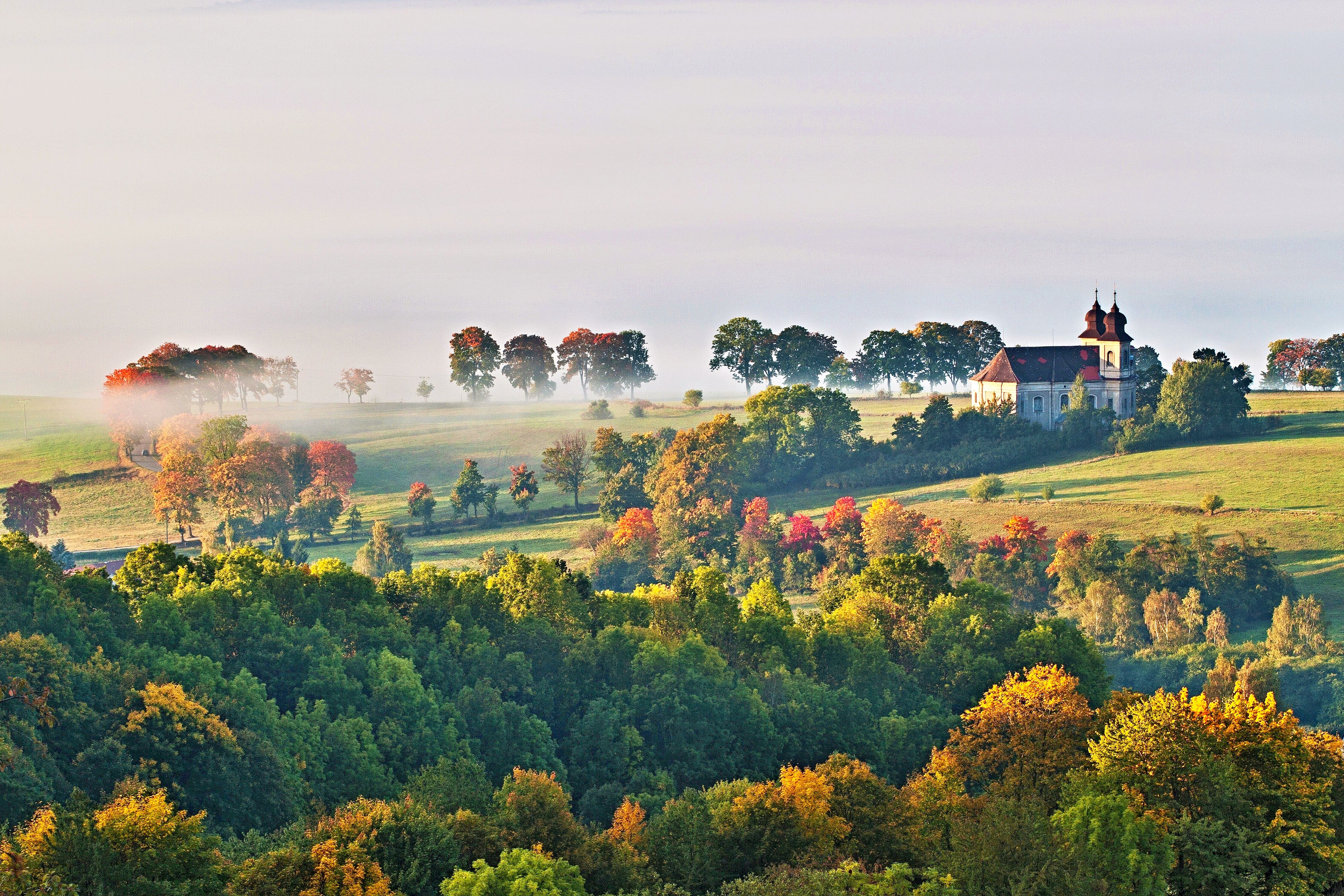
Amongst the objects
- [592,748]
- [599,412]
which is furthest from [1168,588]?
[599,412]

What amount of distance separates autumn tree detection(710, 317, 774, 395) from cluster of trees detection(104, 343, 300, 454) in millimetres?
50597

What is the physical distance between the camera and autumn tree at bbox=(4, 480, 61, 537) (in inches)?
4414

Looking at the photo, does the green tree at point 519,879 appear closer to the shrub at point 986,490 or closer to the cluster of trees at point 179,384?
the shrub at point 986,490

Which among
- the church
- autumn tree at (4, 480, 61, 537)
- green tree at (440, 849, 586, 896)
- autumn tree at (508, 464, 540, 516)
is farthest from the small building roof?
green tree at (440, 849, 586, 896)

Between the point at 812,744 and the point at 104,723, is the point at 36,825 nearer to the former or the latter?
the point at 104,723

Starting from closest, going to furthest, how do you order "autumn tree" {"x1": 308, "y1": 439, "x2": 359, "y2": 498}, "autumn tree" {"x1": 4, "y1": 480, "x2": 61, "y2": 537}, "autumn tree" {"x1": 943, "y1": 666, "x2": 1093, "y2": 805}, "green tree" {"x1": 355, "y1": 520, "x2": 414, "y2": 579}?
"autumn tree" {"x1": 943, "y1": 666, "x2": 1093, "y2": 805} < "green tree" {"x1": 355, "y1": 520, "x2": 414, "y2": 579} < "autumn tree" {"x1": 4, "y1": 480, "x2": 61, "y2": 537} < "autumn tree" {"x1": 308, "y1": 439, "x2": 359, "y2": 498}

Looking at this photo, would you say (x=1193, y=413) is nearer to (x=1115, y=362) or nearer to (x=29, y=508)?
(x=1115, y=362)

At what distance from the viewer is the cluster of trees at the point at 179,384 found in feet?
445

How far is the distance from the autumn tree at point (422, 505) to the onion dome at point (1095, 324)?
77.1m

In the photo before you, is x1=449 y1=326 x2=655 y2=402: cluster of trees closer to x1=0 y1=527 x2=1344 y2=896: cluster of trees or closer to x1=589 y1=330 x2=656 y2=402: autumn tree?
x1=589 y1=330 x2=656 y2=402: autumn tree

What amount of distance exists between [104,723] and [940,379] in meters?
139

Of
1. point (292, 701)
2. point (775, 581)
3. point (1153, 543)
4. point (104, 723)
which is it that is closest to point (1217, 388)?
point (1153, 543)

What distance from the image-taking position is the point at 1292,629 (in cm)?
8394

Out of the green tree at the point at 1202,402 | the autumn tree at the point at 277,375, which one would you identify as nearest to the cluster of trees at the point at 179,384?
the autumn tree at the point at 277,375
